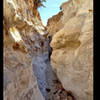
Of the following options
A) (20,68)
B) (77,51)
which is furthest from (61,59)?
(20,68)

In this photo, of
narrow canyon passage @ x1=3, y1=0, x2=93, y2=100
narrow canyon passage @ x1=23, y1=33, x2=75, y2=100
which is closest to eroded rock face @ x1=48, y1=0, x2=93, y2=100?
narrow canyon passage @ x1=3, y1=0, x2=93, y2=100

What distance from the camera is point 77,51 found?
349 cm

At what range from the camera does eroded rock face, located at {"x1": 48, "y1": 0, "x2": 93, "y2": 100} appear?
2.95 m

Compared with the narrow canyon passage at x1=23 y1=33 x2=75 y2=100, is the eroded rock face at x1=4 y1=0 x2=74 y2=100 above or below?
above

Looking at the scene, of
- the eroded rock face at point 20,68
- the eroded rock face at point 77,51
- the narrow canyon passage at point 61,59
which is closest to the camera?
the eroded rock face at point 20,68

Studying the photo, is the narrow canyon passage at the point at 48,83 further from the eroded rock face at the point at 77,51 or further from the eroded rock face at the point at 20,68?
the eroded rock face at the point at 77,51

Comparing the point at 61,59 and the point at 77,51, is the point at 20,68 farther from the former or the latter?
the point at 61,59

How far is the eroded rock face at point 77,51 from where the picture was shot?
116 inches

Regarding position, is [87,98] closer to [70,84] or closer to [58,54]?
[70,84]

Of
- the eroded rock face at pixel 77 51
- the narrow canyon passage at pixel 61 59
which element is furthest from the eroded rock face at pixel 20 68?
the eroded rock face at pixel 77 51

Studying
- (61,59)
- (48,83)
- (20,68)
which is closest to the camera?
(20,68)

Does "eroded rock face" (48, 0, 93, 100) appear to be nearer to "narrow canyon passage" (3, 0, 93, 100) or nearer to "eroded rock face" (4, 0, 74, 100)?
"narrow canyon passage" (3, 0, 93, 100)

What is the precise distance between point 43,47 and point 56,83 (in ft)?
13.1

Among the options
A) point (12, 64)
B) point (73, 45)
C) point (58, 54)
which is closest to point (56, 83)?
point (58, 54)
